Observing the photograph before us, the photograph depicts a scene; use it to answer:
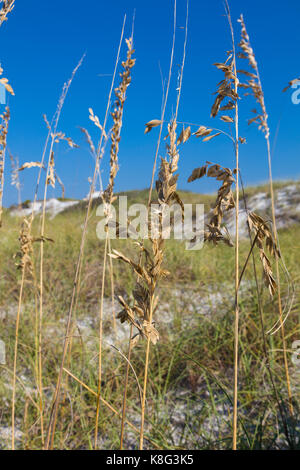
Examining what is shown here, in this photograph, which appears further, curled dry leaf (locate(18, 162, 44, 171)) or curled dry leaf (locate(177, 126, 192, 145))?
curled dry leaf (locate(18, 162, 44, 171))

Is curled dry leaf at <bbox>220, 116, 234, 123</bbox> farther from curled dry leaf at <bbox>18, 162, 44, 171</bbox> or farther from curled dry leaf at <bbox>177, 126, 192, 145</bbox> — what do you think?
curled dry leaf at <bbox>18, 162, 44, 171</bbox>

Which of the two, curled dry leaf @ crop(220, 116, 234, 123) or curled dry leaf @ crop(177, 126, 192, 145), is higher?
curled dry leaf @ crop(220, 116, 234, 123)

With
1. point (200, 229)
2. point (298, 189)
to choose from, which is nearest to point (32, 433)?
point (200, 229)

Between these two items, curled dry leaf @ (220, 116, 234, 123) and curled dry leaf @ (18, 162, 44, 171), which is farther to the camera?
curled dry leaf @ (18, 162, 44, 171)

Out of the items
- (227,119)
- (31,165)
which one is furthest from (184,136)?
(31,165)

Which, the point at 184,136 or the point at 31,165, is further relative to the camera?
the point at 31,165

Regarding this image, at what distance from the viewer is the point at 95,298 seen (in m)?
3.64

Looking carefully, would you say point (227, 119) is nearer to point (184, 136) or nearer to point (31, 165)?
point (184, 136)

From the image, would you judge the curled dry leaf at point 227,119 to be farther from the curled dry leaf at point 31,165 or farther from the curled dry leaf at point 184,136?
the curled dry leaf at point 31,165

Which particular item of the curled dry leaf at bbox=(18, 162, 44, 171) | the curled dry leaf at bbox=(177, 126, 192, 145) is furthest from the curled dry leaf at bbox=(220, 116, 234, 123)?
the curled dry leaf at bbox=(18, 162, 44, 171)

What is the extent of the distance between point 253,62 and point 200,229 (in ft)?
4.10

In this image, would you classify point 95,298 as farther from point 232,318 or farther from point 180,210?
point 180,210

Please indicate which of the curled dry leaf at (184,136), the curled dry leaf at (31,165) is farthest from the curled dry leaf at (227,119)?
the curled dry leaf at (31,165)

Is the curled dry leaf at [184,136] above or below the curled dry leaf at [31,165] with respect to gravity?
below
